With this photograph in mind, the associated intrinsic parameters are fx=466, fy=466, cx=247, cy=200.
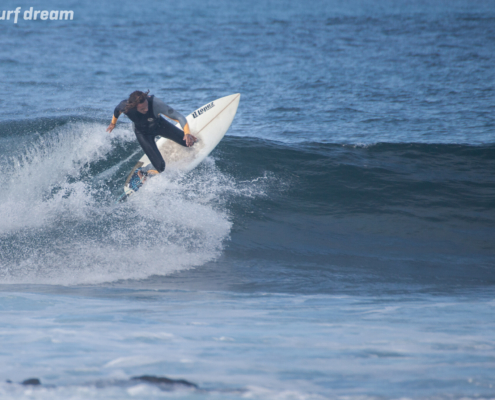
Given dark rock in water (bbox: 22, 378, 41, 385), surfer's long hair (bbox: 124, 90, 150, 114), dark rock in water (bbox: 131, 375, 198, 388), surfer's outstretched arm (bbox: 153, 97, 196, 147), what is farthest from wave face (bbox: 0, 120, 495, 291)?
dark rock in water (bbox: 131, 375, 198, 388)

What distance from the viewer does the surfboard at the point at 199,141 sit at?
8234 mm

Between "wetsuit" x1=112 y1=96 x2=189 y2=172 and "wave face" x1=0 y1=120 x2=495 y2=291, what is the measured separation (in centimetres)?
57

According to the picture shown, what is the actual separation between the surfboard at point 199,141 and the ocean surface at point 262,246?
295 millimetres

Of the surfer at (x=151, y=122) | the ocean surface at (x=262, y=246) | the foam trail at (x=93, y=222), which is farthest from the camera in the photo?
the surfer at (x=151, y=122)

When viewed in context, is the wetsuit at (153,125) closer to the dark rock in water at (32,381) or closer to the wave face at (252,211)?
the wave face at (252,211)

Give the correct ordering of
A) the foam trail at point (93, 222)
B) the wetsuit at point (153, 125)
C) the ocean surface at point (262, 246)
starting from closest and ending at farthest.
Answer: the ocean surface at point (262, 246) → the foam trail at point (93, 222) → the wetsuit at point (153, 125)

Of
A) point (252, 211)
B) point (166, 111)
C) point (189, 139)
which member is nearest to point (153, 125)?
point (166, 111)

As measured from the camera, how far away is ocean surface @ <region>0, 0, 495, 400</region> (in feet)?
10.5

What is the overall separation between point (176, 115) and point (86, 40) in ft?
75.6

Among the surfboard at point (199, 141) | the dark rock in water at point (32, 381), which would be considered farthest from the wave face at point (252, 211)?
the dark rock in water at point (32, 381)

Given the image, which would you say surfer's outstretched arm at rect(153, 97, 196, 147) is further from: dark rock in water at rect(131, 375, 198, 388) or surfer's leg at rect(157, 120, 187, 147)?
dark rock in water at rect(131, 375, 198, 388)

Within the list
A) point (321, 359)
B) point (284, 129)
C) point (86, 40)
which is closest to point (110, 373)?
point (321, 359)

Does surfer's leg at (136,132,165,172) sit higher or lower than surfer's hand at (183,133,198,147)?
lower

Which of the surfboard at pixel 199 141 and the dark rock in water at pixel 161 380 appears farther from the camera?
the surfboard at pixel 199 141
